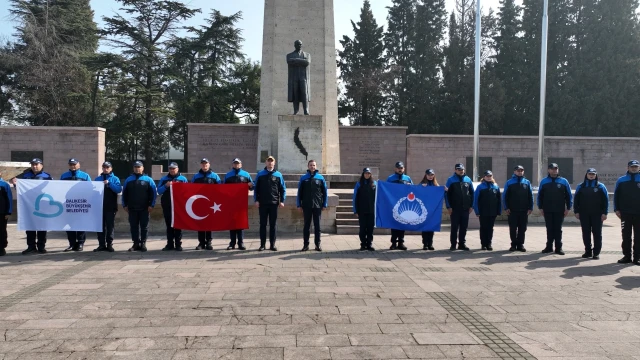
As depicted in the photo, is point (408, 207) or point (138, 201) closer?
point (138, 201)

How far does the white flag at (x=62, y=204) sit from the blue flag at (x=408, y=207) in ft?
18.0

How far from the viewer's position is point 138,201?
345 inches

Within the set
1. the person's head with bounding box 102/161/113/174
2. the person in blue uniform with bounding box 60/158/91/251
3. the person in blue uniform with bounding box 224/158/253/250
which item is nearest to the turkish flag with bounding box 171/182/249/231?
the person in blue uniform with bounding box 224/158/253/250

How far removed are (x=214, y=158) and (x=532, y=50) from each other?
2762 centimetres

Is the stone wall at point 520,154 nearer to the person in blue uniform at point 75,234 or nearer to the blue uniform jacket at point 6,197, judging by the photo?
the person in blue uniform at point 75,234

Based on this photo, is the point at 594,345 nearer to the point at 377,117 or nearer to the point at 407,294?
the point at 407,294

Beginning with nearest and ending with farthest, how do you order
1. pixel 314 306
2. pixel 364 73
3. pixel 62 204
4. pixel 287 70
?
pixel 314 306 < pixel 62 204 < pixel 287 70 < pixel 364 73

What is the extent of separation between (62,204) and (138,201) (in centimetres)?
149

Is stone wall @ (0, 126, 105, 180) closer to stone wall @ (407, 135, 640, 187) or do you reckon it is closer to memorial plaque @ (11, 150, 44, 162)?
memorial plaque @ (11, 150, 44, 162)

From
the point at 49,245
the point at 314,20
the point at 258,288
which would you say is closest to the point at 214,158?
the point at 314,20

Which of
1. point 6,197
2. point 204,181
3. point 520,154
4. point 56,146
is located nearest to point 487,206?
point 204,181

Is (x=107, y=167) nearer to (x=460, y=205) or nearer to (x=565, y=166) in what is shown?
(x=460, y=205)

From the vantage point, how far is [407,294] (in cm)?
583

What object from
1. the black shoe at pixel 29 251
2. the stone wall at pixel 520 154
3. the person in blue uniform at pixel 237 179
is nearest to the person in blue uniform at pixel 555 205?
the person in blue uniform at pixel 237 179
